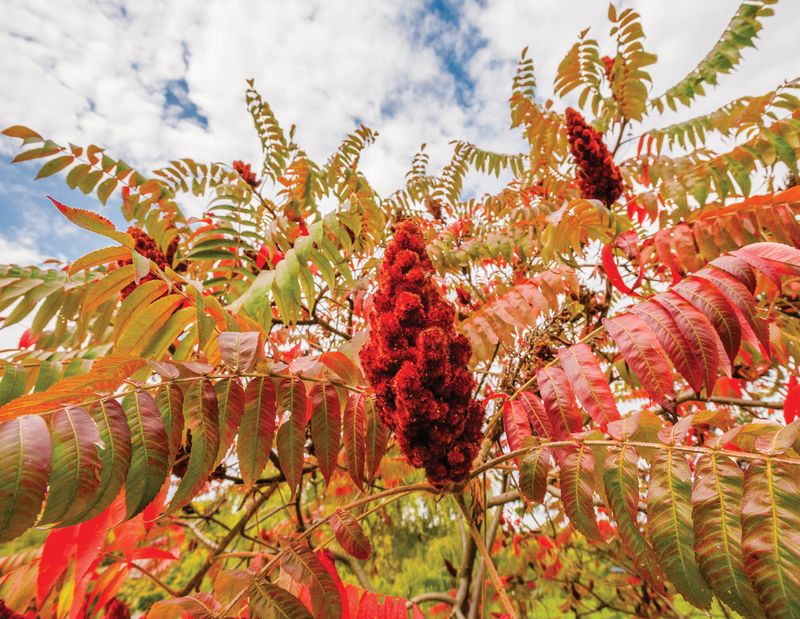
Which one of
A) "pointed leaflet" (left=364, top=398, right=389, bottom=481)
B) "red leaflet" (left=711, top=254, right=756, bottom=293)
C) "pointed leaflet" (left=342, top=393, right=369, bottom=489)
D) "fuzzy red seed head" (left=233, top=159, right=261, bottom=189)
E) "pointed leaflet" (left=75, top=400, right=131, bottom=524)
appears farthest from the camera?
"fuzzy red seed head" (left=233, top=159, right=261, bottom=189)

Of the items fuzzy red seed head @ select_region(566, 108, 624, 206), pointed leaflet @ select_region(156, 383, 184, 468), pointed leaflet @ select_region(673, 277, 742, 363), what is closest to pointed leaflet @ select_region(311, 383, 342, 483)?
pointed leaflet @ select_region(156, 383, 184, 468)

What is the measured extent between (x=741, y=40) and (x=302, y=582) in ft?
15.8

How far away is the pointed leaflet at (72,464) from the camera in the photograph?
2.61 ft

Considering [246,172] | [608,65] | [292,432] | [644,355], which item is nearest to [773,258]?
[644,355]

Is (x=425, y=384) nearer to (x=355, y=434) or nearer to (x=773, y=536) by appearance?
(x=355, y=434)

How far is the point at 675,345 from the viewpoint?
115 centimetres

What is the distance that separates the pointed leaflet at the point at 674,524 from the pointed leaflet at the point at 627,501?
0.05m

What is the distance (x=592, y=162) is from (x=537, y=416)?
2498mm

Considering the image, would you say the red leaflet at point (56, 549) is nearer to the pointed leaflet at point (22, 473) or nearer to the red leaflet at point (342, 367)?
the pointed leaflet at point (22, 473)

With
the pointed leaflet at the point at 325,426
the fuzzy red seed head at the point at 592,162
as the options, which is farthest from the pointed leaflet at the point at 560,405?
the fuzzy red seed head at the point at 592,162

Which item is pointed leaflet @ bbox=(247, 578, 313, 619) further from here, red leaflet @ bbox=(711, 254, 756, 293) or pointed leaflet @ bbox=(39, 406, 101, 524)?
red leaflet @ bbox=(711, 254, 756, 293)

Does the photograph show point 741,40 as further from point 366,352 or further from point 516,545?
point 516,545

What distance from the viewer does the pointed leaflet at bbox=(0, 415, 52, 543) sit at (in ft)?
2.41

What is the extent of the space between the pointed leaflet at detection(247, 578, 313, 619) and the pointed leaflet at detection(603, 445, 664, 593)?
831mm
